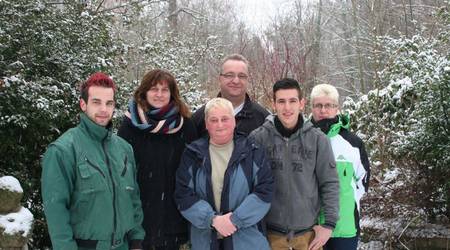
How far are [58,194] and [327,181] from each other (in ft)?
5.65

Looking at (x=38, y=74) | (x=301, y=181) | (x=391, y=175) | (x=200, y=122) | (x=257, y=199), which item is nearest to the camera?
(x=257, y=199)

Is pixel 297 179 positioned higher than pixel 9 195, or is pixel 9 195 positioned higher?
pixel 297 179

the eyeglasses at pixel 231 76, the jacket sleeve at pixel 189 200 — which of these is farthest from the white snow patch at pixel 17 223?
the eyeglasses at pixel 231 76

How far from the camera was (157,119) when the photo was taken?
3.14 metres

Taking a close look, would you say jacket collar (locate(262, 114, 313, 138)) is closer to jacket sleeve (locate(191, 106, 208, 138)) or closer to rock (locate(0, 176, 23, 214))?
jacket sleeve (locate(191, 106, 208, 138))

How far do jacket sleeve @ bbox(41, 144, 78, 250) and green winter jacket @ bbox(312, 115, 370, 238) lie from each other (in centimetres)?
188

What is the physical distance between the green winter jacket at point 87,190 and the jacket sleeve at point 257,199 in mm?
689

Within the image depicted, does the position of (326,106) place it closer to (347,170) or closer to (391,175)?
(347,170)

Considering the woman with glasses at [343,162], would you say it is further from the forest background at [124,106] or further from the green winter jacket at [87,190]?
the forest background at [124,106]

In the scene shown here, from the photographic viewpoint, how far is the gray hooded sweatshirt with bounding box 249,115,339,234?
3000 millimetres

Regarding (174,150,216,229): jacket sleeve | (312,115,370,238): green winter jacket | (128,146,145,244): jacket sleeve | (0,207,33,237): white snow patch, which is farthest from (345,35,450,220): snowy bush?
(0,207,33,237): white snow patch

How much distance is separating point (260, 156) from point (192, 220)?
1.98ft

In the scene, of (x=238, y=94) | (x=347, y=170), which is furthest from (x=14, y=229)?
(x=347, y=170)

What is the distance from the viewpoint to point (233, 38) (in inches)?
979
